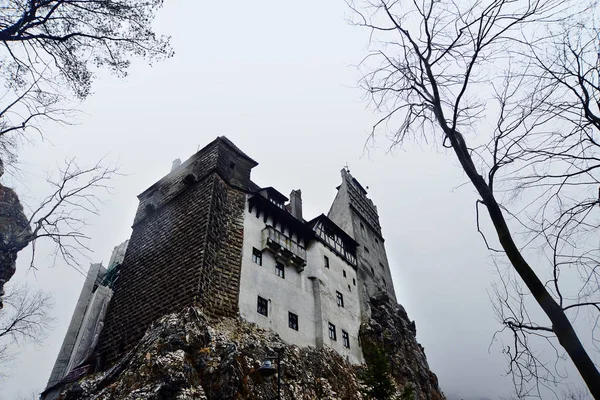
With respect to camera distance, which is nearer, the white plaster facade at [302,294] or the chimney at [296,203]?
the white plaster facade at [302,294]

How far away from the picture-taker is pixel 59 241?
11.5 meters

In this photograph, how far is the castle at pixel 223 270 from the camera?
19.0 metres

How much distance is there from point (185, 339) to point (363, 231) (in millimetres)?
24472

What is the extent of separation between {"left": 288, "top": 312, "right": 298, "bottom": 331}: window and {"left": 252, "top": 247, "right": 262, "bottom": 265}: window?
140 inches

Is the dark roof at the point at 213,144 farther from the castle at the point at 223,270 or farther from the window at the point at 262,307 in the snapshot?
the window at the point at 262,307

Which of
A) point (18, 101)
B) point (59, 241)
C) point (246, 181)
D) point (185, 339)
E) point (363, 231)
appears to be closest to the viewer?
point (18, 101)

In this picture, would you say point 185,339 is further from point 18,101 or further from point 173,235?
point 18,101

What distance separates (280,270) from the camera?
23.3 meters

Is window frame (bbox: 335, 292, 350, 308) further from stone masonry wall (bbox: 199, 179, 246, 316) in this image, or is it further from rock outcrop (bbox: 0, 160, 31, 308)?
rock outcrop (bbox: 0, 160, 31, 308)

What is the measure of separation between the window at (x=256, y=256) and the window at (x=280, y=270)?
1.39 meters

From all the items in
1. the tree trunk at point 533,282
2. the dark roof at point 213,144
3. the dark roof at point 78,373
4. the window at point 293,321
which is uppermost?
the dark roof at point 213,144

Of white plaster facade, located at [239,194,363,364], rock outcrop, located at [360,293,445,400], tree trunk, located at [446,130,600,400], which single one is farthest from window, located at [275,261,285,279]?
tree trunk, located at [446,130,600,400]

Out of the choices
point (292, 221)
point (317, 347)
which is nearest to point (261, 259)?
point (292, 221)

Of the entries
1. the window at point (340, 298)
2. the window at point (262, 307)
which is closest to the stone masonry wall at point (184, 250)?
the window at point (262, 307)
